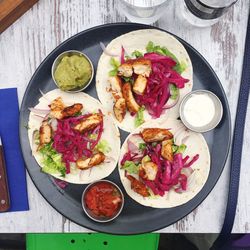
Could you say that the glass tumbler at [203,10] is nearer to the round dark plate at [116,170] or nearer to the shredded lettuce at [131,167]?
the round dark plate at [116,170]

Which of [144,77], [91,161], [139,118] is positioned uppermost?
[144,77]

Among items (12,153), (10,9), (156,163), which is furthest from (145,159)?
(10,9)

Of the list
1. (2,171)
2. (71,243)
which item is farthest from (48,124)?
(71,243)

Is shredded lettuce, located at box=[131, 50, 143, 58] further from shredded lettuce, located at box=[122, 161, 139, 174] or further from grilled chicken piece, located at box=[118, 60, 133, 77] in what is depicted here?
shredded lettuce, located at box=[122, 161, 139, 174]

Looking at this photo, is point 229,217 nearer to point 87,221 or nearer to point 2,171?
point 87,221

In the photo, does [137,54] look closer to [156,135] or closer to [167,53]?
[167,53]

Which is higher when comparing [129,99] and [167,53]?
[167,53]
